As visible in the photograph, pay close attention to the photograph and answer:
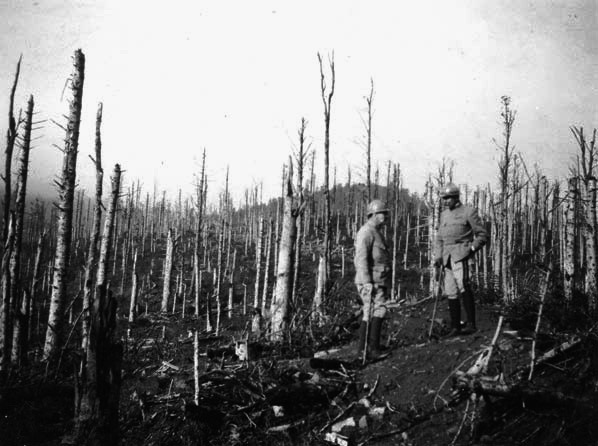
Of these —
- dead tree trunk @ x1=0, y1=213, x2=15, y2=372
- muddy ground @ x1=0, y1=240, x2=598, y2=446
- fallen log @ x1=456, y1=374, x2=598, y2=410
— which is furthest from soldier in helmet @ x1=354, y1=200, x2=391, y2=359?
dead tree trunk @ x1=0, y1=213, x2=15, y2=372

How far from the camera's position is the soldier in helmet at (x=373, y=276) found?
15.3 feet

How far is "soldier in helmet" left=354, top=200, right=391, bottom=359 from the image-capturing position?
15.3 ft

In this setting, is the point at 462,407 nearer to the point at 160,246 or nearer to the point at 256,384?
the point at 256,384

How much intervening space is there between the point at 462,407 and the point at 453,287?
1.99 metres

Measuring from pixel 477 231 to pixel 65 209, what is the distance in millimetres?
9063

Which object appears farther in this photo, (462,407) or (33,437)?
(33,437)

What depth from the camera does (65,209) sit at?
9148 mm

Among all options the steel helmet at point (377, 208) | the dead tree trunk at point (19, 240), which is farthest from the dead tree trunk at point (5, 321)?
the steel helmet at point (377, 208)

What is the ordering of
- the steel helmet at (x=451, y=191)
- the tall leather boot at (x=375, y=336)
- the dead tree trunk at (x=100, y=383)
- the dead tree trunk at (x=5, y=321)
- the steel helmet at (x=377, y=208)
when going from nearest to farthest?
the dead tree trunk at (x=100, y=383) → the tall leather boot at (x=375, y=336) → the steel helmet at (x=377, y=208) → the steel helmet at (x=451, y=191) → the dead tree trunk at (x=5, y=321)

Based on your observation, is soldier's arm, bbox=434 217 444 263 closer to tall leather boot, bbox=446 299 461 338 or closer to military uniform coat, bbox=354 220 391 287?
tall leather boot, bbox=446 299 461 338

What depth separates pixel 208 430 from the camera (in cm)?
391

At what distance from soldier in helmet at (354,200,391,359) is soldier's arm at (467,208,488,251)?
116 centimetres

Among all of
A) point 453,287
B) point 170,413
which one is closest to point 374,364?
point 453,287

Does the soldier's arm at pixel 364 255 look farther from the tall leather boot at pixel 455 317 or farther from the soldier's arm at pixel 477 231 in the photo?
the soldier's arm at pixel 477 231
